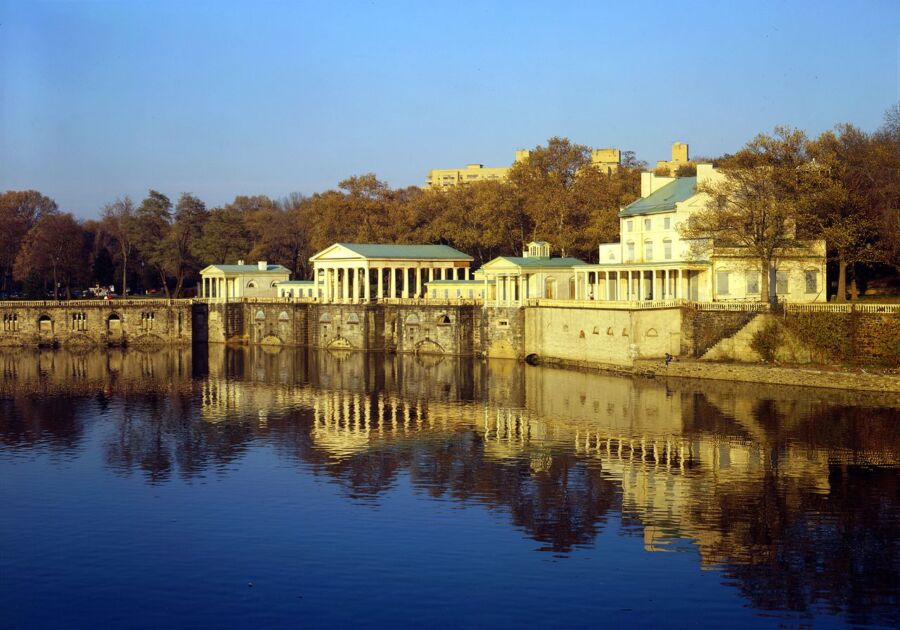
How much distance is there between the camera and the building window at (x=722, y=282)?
74438mm

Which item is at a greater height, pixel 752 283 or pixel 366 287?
pixel 366 287

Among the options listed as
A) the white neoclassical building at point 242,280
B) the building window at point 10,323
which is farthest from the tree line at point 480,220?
the building window at point 10,323

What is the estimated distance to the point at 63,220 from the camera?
127m

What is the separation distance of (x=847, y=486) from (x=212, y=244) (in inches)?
3891

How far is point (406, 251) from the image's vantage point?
102 metres

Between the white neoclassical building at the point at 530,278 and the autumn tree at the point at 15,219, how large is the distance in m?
71.6

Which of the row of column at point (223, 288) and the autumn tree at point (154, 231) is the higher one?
the autumn tree at point (154, 231)

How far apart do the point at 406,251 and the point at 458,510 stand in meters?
66.4

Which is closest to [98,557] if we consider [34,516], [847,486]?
[34,516]

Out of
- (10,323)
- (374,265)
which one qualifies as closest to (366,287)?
(374,265)

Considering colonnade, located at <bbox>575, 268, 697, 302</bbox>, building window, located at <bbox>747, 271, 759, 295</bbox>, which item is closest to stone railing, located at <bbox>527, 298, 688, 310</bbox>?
colonnade, located at <bbox>575, 268, 697, 302</bbox>

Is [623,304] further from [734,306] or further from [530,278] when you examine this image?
[530,278]

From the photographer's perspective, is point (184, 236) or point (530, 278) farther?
point (184, 236)

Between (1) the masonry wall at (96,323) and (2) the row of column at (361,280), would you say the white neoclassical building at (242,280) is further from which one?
(2) the row of column at (361,280)
